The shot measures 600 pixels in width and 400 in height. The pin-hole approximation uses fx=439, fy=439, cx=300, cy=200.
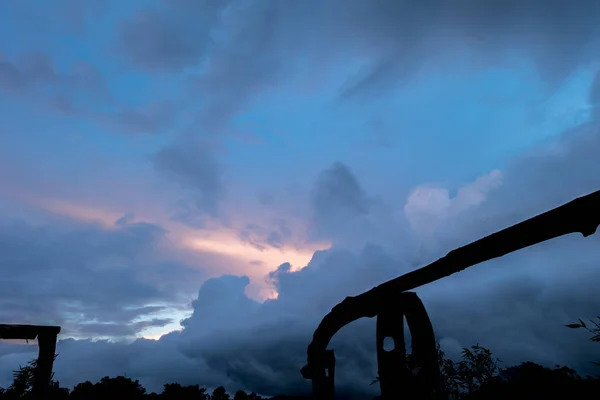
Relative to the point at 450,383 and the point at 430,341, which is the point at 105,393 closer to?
the point at 450,383

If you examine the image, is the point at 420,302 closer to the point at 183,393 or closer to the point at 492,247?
the point at 492,247

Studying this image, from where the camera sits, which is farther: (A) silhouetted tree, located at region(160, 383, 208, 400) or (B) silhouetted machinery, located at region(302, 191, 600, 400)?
(A) silhouetted tree, located at region(160, 383, 208, 400)

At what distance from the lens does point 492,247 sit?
4539mm

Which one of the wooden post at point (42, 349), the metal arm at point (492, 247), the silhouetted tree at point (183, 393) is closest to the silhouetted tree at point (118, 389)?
the silhouetted tree at point (183, 393)

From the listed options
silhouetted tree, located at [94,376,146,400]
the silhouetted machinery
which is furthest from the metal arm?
silhouetted tree, located at [94,376,146,400]

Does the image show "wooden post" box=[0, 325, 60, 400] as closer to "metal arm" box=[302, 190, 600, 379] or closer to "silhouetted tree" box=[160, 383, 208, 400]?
"metal arm" box=[302, 190, 600, 379]

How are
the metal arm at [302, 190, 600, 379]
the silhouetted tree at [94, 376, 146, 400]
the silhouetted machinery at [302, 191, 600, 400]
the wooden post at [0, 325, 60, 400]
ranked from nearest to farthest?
1. the metal arm at [302, 190, 600, 379]
2. the silhouetted machinery at [302, 191, 600, 400]
3. the wooden post at [0, 325, 60, 400]
4. the silhouetted tree at [94, 376, 146, 400]

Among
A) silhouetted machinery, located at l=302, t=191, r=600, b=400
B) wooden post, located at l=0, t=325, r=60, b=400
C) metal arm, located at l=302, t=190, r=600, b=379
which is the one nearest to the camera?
metal arm, located at l=302, t=190, r=600, b=379

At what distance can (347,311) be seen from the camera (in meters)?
7.57

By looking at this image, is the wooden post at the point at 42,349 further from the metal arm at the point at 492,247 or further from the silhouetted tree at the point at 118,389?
the silhouetted tree at the point at 118,389

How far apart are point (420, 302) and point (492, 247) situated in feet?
5.22

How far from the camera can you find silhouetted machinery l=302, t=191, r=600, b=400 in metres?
3.82

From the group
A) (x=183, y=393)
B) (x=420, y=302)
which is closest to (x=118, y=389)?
(x=183, y=393)

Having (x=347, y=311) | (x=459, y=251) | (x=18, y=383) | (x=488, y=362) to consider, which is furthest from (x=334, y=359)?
(x=18, y=383)
